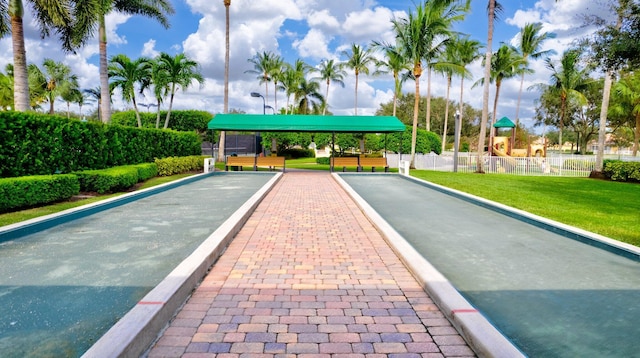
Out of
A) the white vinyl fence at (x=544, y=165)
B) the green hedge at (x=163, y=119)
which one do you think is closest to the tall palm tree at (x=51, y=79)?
the green hedge at (x=163, y=119)

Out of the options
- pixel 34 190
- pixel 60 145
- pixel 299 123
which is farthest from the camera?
pixel 299 123

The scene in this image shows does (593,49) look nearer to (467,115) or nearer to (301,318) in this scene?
(301,318)

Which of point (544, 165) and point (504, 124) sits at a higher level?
point (504, 124)

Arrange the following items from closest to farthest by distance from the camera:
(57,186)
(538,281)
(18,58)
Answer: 1. (538,281)
2. (57,186)
3. (18,58)

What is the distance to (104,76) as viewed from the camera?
60.0 feet

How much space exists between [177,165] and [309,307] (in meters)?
17.5

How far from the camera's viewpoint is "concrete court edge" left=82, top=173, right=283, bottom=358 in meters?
2.59

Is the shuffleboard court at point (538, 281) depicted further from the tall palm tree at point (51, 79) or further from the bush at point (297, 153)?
the tall palm tree at point (51, 79)

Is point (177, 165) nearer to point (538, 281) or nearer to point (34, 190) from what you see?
point (34, 190)

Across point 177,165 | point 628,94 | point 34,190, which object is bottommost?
point 34,190

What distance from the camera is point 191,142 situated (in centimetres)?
2356

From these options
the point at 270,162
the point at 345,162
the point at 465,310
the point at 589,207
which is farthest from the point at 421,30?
the point at 465,310

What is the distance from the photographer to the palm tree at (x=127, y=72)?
27.0 metres

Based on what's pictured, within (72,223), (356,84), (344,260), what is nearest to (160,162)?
(72,223)
